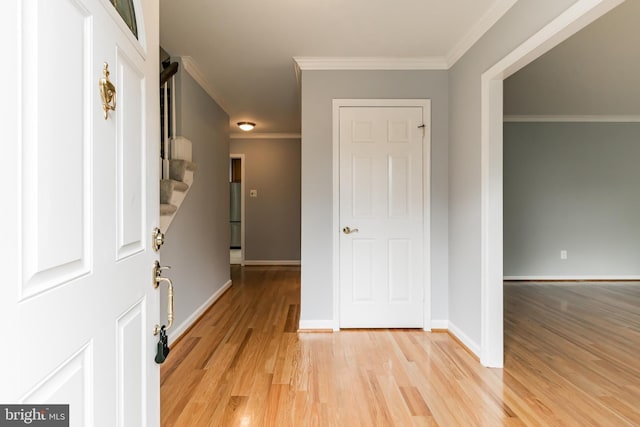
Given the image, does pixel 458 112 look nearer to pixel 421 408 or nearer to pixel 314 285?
pixel 314 285

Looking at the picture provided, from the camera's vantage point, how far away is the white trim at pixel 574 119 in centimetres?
524

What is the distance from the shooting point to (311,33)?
8.80ft

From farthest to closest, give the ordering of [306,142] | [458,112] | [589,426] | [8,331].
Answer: [306,142] → [458,112] → [589,426] → [8,331]

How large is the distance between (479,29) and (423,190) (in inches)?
53.4

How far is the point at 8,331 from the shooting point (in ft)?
1.64

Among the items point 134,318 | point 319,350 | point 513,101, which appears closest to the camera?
point 134,318

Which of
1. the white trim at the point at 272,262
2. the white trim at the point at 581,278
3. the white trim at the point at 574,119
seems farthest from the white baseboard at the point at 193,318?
the white trim at the point at 574,119

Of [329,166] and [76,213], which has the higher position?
[329,166]

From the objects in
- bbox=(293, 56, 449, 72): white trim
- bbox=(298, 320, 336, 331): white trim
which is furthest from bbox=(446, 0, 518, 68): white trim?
bbox=(298, 320, 336, 331): white trim

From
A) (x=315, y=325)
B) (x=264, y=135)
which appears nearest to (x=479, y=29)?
(x=315, y=325)

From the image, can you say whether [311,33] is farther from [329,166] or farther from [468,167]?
[468,167]

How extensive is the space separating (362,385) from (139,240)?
5.80 ft

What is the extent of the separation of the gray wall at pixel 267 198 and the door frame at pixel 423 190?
3604 millimetres

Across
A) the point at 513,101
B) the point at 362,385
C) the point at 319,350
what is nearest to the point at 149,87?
the point at 362,385
